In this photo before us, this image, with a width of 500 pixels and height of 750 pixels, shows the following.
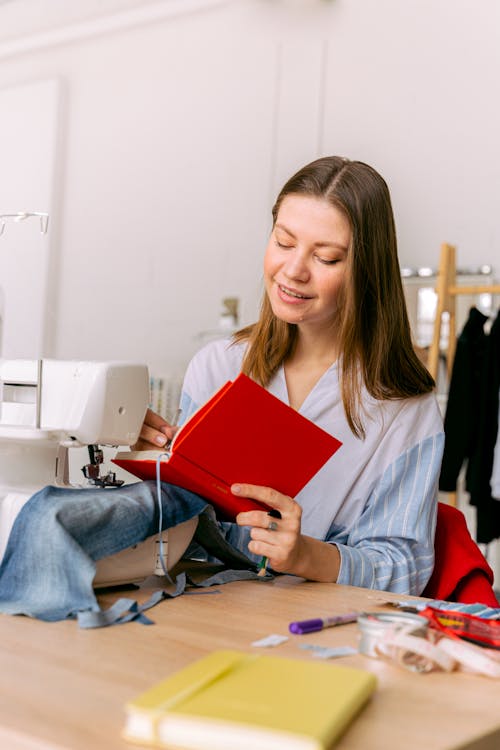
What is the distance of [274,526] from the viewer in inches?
58.0

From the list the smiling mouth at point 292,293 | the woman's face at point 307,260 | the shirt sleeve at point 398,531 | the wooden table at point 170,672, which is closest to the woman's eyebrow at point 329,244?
the woman's face at point 307,260

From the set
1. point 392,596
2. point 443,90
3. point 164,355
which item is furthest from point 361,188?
point 164,355

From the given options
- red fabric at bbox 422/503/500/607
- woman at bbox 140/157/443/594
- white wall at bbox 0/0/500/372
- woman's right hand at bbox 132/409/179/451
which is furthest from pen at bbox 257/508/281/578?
white wall at bbox 0/0/500/372

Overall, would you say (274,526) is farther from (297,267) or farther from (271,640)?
(297,267)

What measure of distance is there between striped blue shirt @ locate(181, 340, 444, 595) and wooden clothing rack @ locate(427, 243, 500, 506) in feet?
6.42

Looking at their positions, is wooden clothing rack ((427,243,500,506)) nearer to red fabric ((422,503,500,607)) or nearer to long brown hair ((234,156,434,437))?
long brown hair ((234,156,434,437))

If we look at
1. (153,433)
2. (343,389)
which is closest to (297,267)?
(343,389)

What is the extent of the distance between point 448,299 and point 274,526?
2.64 meters

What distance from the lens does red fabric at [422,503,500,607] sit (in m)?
1.64

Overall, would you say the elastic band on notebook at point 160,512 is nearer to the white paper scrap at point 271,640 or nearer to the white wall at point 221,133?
the white paper scrap at point 271,640

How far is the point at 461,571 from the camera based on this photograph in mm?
1693

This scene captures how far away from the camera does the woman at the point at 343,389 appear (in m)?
1.59

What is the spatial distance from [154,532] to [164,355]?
3789 mm

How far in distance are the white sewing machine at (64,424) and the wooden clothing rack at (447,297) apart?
2.44 metres
